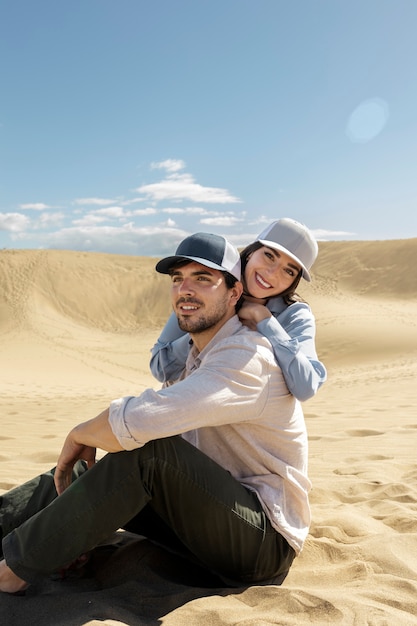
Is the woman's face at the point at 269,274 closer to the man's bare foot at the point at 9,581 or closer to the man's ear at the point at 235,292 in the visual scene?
the man's ear at the point at 235,292

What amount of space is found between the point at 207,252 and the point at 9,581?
1.56 metres

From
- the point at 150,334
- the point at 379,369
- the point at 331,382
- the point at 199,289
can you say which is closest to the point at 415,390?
the point at 331,382

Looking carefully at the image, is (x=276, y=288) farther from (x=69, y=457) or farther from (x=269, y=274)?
(x=69, y=457)

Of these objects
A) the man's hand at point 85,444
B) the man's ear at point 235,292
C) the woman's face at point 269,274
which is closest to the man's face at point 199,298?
the man's ear at point 235,292

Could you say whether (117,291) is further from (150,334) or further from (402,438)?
(402,438)

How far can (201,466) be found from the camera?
222 cm

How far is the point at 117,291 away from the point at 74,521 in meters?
33.5

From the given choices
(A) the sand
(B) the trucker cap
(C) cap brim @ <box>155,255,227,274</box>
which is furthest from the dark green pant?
(B) the trucker cap

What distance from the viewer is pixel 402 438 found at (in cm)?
526

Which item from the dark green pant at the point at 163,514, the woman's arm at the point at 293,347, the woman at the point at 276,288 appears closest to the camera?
the dark green pant at the point at 163,514

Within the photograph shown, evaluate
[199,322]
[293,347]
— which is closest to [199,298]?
[199,322]

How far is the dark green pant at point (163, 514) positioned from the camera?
6.99 feet

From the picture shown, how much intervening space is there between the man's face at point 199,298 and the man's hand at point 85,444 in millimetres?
550

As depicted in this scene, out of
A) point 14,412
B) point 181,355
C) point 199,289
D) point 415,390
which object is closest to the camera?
point 199,289
